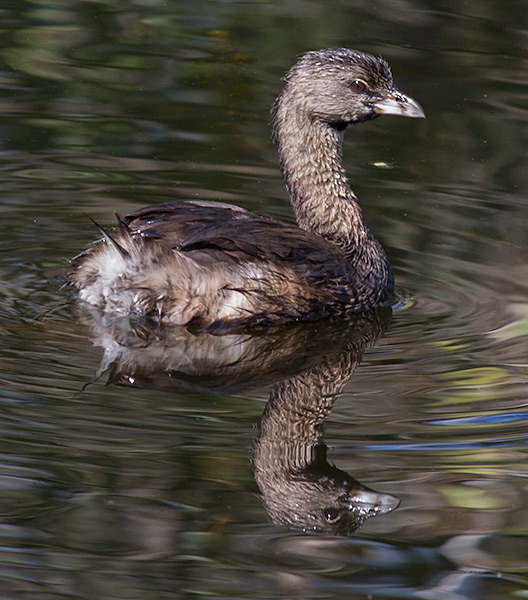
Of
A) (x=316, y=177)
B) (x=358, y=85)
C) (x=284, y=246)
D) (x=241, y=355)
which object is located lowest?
(x=241, y=355)

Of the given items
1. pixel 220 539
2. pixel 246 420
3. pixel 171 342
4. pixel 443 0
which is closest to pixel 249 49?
pixel 443 0

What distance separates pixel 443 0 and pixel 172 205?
22.3 feet

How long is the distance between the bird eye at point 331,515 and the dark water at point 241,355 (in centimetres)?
14

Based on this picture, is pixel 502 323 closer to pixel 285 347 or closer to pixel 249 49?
pixel 285 347

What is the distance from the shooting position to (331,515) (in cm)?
450

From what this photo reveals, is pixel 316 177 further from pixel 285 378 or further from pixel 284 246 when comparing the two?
pixel 285 378

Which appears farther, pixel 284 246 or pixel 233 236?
pixel 284 246

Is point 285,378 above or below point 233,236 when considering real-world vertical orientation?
below

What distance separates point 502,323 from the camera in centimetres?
622

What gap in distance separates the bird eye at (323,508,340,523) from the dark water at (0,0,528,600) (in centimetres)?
14

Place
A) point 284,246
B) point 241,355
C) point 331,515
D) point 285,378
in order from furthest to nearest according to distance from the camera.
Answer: point 284,246
point 241,355
point 285,378
point 331,515

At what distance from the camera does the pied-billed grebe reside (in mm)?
6062

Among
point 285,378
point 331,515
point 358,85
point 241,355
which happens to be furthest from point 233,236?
point 331,515

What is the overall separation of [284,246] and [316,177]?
855 mm
